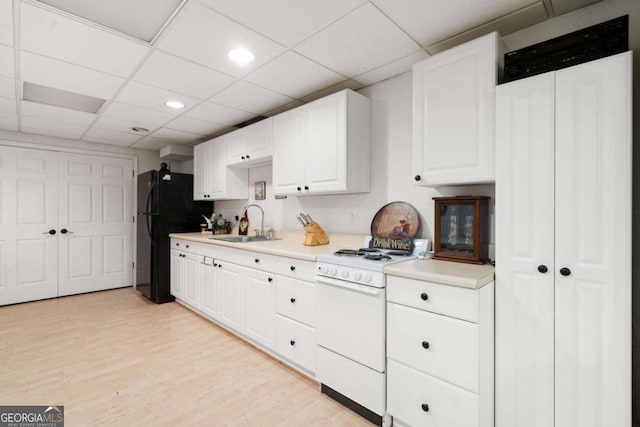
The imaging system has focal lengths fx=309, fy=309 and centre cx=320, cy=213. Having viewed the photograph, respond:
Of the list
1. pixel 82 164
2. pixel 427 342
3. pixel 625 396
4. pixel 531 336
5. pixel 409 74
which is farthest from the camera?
pixel 82 164

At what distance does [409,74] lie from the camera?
2357mm

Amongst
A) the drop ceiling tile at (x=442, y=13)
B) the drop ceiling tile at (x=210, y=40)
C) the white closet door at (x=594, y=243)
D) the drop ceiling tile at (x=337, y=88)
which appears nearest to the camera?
the white closet door at (x=594, y=243)

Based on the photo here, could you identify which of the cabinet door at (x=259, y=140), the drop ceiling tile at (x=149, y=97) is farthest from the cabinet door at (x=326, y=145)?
the drop ceiling tile at (x=149, y=97)

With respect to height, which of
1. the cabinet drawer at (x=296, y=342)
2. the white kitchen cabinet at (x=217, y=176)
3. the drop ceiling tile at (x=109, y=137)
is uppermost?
the drop ceiling tile at (x=109, y=137)

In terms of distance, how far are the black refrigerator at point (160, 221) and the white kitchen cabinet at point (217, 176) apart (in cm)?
26

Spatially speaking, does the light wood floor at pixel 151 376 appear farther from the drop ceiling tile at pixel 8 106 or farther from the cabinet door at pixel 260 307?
the drop ceiling tile at pixel 8 106

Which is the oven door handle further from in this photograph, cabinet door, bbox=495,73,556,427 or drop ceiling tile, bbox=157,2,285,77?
drop ceiling tile, bbox=157,2,285,77

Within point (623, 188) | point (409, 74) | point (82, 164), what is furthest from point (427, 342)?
point (82, 164)

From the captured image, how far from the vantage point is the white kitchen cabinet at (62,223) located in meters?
4.07

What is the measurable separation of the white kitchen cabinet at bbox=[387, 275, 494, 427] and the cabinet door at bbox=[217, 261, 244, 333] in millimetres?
1569

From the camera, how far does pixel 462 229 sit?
6.26 feet

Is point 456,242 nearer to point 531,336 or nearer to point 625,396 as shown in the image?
point 531,336

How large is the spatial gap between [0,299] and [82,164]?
2.01 metres

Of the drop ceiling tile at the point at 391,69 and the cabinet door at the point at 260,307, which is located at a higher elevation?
the drop ceiling tile at the point at 391,69
